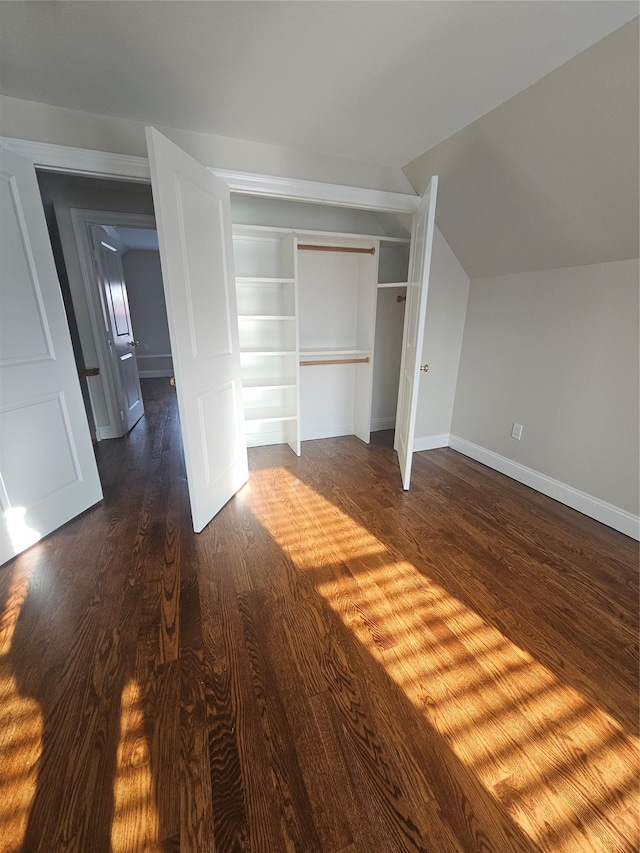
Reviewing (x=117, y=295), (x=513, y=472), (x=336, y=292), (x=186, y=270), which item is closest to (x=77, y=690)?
(x=186, y=270)

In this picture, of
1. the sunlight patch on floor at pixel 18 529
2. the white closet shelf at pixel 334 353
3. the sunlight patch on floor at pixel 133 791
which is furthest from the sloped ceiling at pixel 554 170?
the sunlight patch on floor at pixel 18 529

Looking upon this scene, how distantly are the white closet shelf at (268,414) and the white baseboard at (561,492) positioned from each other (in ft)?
5.61

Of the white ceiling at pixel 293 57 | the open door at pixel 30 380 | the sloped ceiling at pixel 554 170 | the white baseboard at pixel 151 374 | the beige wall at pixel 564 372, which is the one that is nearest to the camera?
the white ceiling at pixel 293 57

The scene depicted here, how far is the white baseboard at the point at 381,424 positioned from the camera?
381cm

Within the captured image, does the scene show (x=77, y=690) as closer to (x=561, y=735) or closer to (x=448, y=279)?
(x=561, y=735)

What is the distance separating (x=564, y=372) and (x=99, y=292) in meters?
4.04

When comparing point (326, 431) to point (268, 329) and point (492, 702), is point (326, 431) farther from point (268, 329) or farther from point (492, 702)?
point (492, 702)

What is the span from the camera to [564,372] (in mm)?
2324

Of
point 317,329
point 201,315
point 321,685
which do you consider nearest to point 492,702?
point 321,685

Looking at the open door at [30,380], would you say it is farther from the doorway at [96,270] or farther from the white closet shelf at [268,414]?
the white closet shelf at [268,414]

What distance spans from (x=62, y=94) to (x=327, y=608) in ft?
9.38

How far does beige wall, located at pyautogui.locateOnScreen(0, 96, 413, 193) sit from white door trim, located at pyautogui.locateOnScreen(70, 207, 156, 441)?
1.15 meters

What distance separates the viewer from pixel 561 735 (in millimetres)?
1102

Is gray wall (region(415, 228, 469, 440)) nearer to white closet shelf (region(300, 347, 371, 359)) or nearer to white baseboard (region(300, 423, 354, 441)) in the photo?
white closet shelf (region(300, 347, 371, 359))
